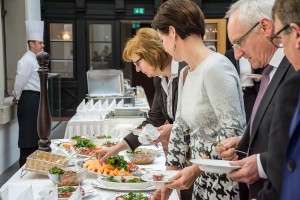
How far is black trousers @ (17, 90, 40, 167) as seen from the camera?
5383 millimetres

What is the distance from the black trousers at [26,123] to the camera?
538 centimetres

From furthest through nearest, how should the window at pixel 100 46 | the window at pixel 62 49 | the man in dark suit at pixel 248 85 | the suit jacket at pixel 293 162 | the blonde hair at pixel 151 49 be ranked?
the window at pixel 100 46, the window at pixel 62 49, the man in dark suit at pixel 248 85, the blonde hair at pixel 151 49, the suit jacket at pixel 293 162

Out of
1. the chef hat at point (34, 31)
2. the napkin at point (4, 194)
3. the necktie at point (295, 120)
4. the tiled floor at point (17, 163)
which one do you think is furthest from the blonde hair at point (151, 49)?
the chef hat at point (34, 31)

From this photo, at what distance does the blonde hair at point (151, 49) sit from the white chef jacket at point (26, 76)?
10.5ft

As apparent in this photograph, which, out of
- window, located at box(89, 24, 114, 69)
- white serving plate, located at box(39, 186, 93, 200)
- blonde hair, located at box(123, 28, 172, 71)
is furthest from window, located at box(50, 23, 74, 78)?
white serving plate, located at box(39, 186, 93, 200)

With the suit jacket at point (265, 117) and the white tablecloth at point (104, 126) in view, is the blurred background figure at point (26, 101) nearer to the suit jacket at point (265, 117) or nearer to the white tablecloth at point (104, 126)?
the white tablecloth at point (104, 126)

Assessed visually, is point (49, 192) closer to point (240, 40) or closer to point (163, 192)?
point (163, 192)

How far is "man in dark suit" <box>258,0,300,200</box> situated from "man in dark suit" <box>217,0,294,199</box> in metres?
0.31

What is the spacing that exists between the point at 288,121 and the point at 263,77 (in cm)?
62

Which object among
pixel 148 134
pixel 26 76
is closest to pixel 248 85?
pixel 148 134

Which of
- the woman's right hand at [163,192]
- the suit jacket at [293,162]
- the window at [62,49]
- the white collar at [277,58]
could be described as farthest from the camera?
the window at [62,49]

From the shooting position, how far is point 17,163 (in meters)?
5.66

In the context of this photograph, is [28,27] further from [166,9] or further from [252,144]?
[252,144]

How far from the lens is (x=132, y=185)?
1.89 m
